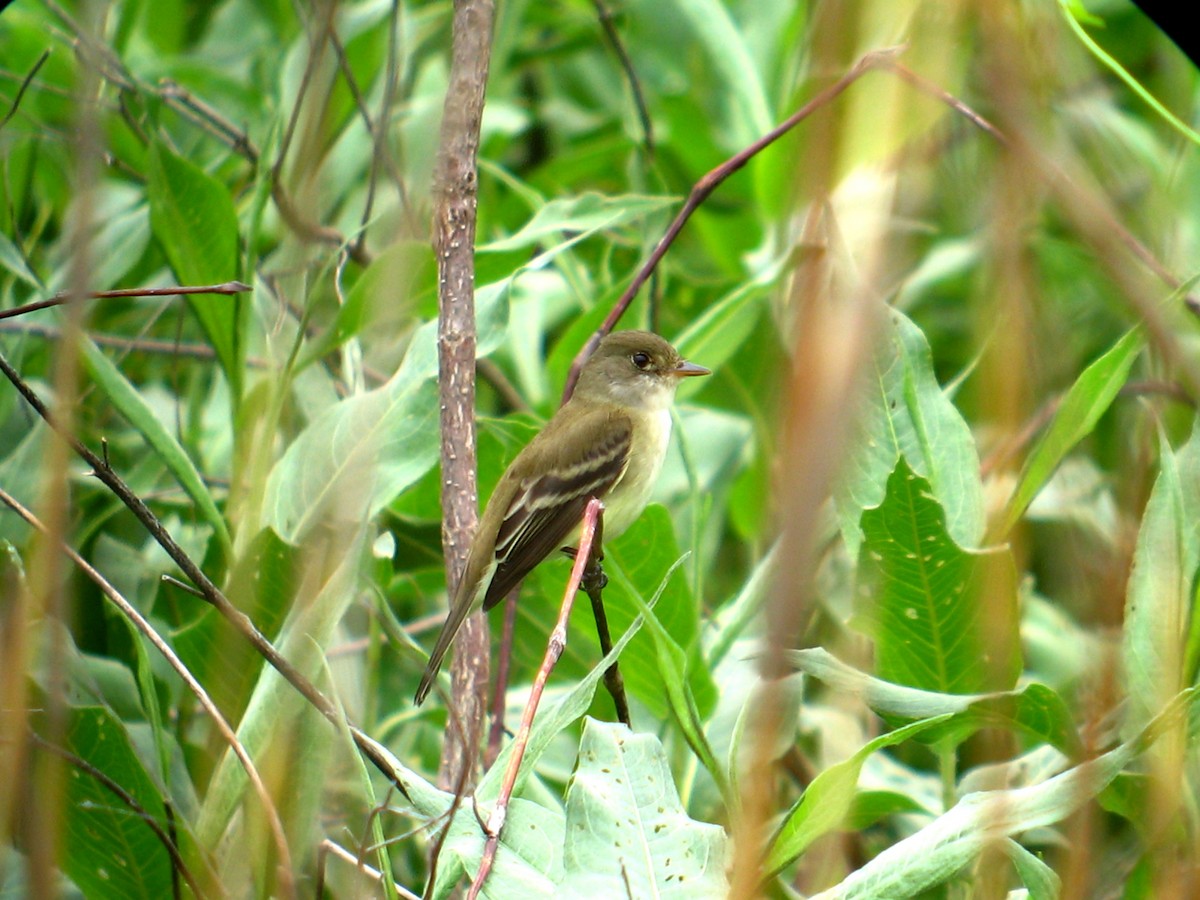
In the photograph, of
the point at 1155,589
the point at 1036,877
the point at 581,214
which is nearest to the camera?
the point at 1036,877

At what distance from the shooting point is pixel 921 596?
182 centimetres

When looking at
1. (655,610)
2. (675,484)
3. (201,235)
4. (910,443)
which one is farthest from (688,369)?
(201,235)

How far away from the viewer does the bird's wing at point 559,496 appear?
264 centimetres

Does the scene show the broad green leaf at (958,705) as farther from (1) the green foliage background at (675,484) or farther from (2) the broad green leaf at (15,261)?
(2) the broad green leaf at (15,261)

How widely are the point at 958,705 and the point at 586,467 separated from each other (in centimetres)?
158

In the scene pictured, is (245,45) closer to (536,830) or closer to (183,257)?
(183,257)

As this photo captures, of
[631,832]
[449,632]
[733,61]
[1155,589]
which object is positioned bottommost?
[449,632]

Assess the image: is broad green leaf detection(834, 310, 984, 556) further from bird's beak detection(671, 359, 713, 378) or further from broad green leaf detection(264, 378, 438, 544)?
bird's beak detection(671, 359, 713, 378)

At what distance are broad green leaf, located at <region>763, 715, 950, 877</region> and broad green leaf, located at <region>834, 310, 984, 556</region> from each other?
1.52 ft

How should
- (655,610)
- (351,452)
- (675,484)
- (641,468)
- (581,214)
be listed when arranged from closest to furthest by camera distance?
(351,452) < (655,610) < (581,214) < (641,468) < (675,484)

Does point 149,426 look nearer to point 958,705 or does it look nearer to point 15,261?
point 15,261

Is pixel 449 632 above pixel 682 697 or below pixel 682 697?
below

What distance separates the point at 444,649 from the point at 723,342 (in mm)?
1093

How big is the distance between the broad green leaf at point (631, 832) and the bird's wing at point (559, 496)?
100 cm
